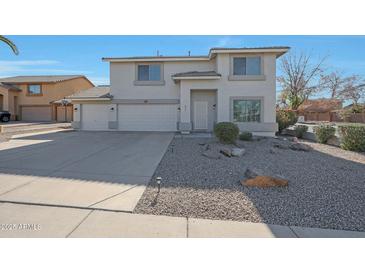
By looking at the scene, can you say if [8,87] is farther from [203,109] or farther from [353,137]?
[353,137]

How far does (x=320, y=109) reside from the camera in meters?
43.1

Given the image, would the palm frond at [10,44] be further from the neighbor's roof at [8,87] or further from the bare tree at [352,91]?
the bare tree at [352,91]

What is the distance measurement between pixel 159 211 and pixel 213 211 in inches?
37.5

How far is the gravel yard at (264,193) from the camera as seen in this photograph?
4.39m

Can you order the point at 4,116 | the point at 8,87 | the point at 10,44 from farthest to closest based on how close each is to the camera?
the point at 8,87, the point at 4,116, the point at 10,44

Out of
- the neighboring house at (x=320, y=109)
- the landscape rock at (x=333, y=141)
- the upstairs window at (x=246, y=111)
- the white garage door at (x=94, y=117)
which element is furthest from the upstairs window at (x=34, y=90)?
the neighboring house at (x=320, y=109)

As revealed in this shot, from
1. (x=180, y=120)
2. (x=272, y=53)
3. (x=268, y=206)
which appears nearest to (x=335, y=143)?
(x=272, y=53)

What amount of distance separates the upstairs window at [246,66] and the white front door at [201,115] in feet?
9.83

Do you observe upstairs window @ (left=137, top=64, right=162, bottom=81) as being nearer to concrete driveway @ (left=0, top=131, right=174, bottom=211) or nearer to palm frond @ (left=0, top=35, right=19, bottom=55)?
palm frond @ (left=0, top=35, right=19, bottom=55)

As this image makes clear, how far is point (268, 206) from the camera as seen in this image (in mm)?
4762

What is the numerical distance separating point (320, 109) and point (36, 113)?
43.1 m

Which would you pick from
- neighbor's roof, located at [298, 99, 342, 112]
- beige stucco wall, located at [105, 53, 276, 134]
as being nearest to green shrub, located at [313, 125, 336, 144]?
beige stucco wall, located at [105, 53, 276, 134]

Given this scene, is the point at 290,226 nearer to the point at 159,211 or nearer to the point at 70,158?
the point at 159,211

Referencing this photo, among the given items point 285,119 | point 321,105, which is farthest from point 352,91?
point 285,119
